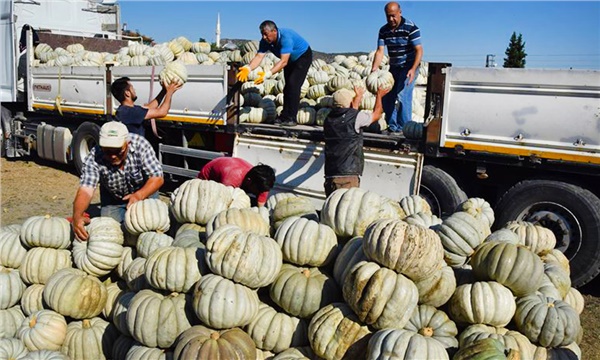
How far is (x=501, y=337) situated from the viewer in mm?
3555

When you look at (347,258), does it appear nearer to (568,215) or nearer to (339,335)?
(339,335)

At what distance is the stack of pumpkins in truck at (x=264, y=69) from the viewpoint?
9461mm

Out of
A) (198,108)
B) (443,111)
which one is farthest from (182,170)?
(443,111)

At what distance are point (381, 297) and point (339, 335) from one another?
0.36 m

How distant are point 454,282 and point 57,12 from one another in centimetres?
1362

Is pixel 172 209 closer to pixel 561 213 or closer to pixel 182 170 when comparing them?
pixel 561 213

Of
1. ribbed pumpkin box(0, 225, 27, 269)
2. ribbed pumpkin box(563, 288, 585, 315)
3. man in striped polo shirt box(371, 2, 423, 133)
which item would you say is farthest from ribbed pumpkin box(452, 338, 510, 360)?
man in striped polo shirt box(371, 2, 423, 133)

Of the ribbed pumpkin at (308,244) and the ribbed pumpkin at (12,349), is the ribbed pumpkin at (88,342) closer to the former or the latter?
the ribbed pumpkin at (12,349)

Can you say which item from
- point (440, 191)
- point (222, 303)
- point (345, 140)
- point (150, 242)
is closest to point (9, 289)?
point (150, 242)

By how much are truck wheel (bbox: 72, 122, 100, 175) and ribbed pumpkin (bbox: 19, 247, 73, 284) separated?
7.30 m

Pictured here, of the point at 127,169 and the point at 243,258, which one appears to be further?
the point at 127,169

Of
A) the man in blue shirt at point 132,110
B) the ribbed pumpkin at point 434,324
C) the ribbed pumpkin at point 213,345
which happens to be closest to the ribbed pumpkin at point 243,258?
the ribbed pumpkin at point 213,345

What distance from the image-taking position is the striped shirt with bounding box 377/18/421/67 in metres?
8.22

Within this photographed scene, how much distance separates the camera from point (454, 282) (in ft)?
12.7
